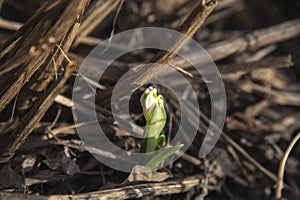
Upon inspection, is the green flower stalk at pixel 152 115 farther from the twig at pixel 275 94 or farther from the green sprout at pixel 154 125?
the twig at pixel 275 94

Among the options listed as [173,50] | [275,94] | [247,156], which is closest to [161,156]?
[173,50]

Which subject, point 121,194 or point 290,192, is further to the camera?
point 290,192

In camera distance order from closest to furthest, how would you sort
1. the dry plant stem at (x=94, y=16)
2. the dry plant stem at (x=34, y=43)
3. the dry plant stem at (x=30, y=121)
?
the dry plant stem at (x=34, y=43) → the dry plant stem at (x=30, y=121) → the dry plant stem at (x=94, y=16)

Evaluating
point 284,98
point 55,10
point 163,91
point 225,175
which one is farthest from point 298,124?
point 55,10

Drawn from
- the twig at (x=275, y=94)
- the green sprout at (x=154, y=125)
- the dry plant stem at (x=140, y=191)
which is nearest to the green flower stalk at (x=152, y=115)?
the green sprout at (x=154, y=125)

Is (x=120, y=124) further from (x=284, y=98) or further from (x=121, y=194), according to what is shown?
(x=284, y=98)

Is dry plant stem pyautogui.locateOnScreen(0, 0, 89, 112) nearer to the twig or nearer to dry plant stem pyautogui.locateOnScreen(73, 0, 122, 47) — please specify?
dry plant stem pyautogui.locateOnScreen(73, 0, 122, 47)
